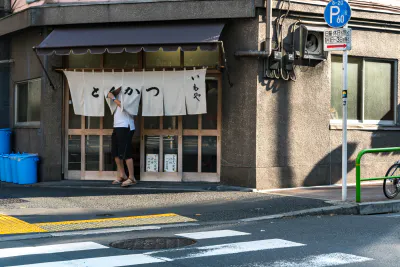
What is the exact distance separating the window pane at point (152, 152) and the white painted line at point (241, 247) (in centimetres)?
665

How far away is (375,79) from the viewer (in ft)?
50.7

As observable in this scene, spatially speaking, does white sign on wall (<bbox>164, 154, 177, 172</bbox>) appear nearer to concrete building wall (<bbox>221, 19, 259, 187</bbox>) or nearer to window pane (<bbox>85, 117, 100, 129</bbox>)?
concrete building wall (<bbox>221, 19, 259, 187</bbox>)

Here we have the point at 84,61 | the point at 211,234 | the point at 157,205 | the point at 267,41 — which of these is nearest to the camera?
the point at 211,234

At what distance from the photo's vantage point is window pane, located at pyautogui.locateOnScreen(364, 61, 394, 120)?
15.3 m

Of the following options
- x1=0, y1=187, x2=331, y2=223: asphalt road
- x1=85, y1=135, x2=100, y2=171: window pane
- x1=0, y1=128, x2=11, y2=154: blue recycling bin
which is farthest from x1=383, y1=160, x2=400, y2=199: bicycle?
x1=0, y1=128, x2=11, y2=154: blue recycling bin

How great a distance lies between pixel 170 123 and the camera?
1440 centimetres

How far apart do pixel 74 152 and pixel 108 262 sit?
8.59 metres

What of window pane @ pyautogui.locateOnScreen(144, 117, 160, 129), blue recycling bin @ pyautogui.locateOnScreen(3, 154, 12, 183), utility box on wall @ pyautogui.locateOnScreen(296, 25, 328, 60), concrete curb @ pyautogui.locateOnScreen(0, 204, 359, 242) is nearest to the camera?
concrete curb @ pyautogui.locateOnScreen(0, 204, 359, 242)

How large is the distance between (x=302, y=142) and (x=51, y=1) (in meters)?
7.13

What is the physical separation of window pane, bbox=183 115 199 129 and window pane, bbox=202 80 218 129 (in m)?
0.20

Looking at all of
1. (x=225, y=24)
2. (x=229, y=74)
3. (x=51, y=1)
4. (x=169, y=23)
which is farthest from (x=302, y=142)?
(x=51, y=1)

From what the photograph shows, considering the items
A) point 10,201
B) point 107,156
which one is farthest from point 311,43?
point 10,201

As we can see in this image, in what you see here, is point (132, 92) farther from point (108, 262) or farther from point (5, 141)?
point (108, 262)

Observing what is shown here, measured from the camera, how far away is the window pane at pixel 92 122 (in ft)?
48.9
